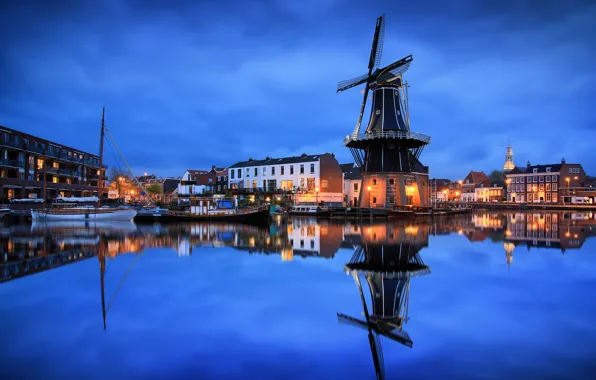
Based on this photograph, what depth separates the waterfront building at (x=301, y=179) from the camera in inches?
2430

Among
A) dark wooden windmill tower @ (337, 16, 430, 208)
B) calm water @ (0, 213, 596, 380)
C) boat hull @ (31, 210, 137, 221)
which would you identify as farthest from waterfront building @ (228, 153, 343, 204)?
calm water @ (0, 213, 596, 380)

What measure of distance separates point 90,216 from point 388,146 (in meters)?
33.3

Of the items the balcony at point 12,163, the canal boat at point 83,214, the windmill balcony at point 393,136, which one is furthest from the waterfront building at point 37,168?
the windmill balcony at point 393,136

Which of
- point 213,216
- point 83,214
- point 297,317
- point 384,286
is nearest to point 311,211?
point 213,216

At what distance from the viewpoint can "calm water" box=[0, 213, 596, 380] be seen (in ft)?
21.1

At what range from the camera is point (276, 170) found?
67.2 meters

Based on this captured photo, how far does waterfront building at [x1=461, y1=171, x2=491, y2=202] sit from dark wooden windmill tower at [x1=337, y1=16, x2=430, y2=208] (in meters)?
83.0

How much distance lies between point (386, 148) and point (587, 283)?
37.1 m

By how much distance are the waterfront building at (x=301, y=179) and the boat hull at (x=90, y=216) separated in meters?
26.6

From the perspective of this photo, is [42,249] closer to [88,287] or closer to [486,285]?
[88,287]

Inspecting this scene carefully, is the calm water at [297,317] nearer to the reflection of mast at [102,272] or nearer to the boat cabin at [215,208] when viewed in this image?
the reflection of mast at [102,272]

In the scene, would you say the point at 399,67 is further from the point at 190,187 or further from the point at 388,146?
the point at 190,187

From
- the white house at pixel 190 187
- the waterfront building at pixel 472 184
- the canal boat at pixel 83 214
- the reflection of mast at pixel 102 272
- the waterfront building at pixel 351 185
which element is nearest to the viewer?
the reflection of mast at pixel 102 272

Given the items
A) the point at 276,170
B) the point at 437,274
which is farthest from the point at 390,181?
the point at 437,274
